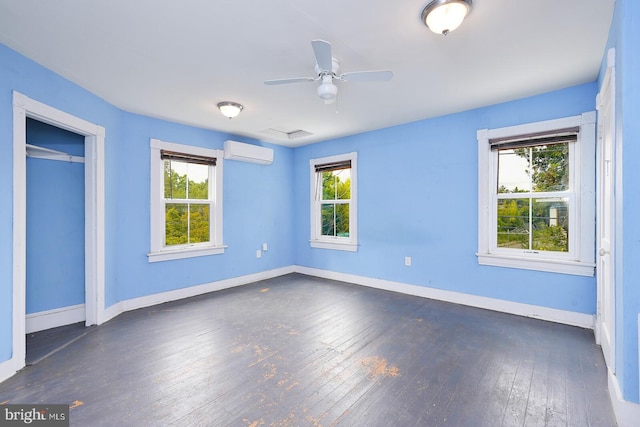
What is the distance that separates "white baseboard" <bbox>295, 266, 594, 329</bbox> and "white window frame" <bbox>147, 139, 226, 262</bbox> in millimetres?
2098

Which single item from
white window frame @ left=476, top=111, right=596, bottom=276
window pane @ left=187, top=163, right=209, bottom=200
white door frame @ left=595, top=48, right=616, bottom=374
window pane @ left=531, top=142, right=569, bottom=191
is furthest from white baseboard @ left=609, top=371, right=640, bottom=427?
window pane @ left=187, top=163, right=209, bottom=200

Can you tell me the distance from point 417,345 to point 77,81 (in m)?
4.03

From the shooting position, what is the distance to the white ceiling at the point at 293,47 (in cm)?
179

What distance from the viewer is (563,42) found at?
7.10 ft

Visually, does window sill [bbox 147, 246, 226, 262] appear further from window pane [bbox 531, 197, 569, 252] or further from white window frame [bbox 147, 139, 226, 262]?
window pane [bbox 531, 197, 569, 252]

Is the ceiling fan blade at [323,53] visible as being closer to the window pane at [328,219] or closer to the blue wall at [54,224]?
the blue wall at [54,224]

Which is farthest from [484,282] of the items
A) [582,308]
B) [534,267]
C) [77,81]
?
[77,81]

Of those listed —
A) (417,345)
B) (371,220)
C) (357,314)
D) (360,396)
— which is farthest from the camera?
(371,220)

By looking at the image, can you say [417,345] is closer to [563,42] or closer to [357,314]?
[357,314]

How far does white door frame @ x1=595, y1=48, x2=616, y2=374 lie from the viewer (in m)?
1.86

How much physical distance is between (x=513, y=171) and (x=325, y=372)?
3.09 meters

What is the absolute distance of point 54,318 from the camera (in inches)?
119

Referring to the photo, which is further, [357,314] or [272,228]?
[272,228]

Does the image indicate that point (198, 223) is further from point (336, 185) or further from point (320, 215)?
point (336, 185)
